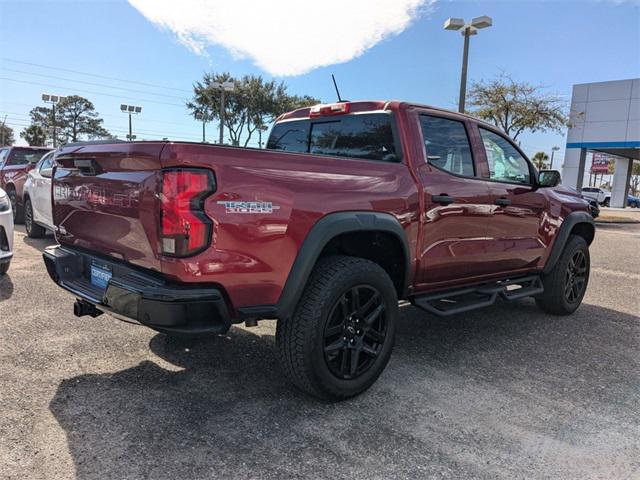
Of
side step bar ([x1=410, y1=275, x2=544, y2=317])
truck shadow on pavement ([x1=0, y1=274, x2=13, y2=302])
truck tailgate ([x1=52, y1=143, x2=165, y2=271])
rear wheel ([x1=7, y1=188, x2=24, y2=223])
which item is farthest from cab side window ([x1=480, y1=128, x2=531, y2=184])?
rear wheel ([x1=7, y1=188, x2=24, y2=223])

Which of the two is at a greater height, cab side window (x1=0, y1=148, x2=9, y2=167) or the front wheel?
cab side window (x1=0, y1=148, x2=9, y2=167)

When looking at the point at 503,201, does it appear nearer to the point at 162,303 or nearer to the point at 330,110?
the point at 330,110

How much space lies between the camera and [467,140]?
4.14 m

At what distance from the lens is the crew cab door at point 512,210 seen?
4188mm

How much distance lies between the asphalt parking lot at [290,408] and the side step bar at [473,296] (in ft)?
1.44

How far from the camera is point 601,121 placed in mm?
30281

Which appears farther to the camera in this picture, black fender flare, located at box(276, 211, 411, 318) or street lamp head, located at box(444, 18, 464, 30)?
street lamp head, located at box(444, 18, 464, 30)

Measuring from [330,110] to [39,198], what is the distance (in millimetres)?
6102

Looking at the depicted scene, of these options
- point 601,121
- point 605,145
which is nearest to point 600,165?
point 601,121

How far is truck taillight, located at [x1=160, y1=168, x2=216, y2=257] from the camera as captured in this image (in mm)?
2355

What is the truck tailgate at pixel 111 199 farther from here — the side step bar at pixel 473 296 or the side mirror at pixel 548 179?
the side mirror at pixel 548 179

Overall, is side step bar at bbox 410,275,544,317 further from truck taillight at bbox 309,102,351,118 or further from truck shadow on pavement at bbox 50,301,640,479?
truck taillight at bbox 309,102,351,118

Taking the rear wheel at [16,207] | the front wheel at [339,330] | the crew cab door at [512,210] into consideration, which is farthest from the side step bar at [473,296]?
the rear wheel at [16,207]

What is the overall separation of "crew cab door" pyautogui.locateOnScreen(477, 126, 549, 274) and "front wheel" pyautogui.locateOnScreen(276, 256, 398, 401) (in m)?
1.44
